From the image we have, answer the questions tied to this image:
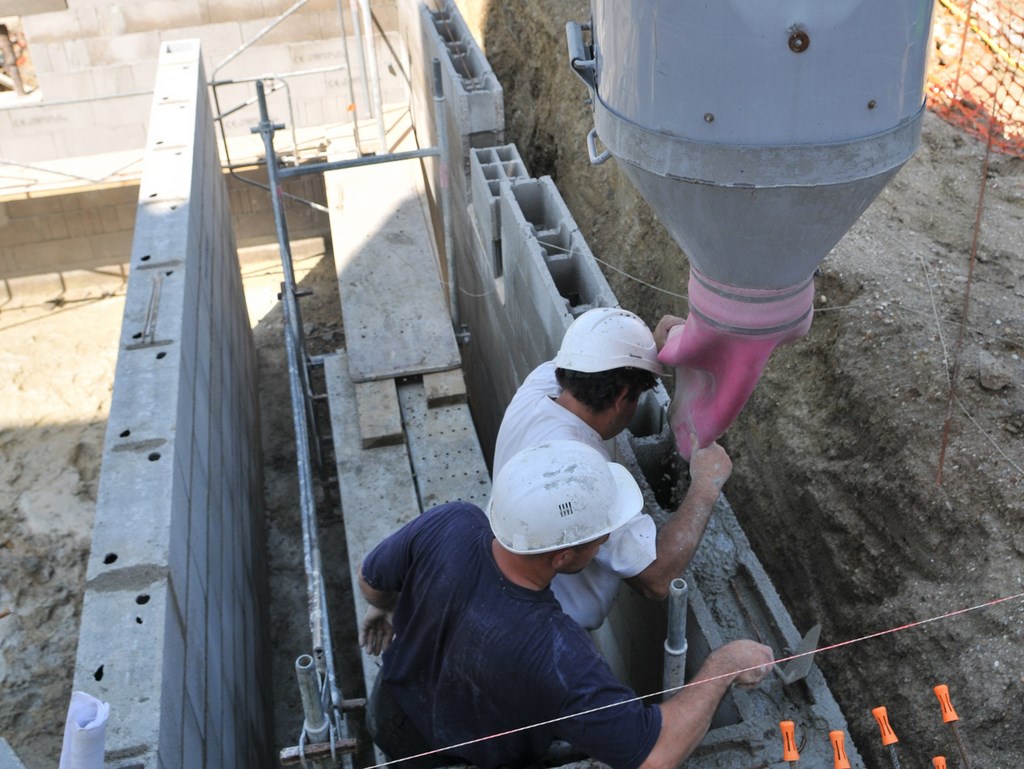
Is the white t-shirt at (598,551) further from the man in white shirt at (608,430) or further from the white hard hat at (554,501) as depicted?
the white hard hat at (554,501)

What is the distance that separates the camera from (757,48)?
2.18 metres

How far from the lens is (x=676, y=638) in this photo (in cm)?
286

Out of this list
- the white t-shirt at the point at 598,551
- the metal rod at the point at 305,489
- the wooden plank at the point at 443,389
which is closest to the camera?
the white t-shirt at the point at 598,551

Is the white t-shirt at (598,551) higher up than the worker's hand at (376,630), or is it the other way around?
the white t-shirt at (598,551)

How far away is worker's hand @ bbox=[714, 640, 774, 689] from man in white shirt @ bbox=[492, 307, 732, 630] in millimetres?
308

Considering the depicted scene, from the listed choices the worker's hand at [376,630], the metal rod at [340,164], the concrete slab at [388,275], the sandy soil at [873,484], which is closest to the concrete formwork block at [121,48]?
the concrete slab at [388,275]

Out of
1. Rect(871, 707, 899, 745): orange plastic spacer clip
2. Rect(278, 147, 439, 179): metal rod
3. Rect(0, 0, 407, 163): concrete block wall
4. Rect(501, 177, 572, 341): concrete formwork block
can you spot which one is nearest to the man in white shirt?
Rect(871, 707, 899, 745): orange plastic spacer clip

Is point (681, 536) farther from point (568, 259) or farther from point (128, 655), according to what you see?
point (568, 259)

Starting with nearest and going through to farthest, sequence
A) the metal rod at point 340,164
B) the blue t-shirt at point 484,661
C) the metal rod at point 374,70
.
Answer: the blue t-shirt at point 484,661, the metal rod at point 340,164, the metal rod at point 374,70

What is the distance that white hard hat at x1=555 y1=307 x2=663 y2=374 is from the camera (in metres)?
3.31

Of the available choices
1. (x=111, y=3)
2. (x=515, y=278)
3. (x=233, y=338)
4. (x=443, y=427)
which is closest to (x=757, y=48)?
(x=515, y=278)

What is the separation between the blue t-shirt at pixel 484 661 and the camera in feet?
7.99

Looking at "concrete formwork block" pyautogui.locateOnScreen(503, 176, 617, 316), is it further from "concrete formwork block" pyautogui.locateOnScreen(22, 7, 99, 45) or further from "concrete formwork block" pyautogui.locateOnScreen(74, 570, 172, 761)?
"concrete formwork block" pyautogui.locateOnScreen(22, 7, 99, 45)

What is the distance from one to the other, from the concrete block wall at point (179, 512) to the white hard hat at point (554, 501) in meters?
1.40
